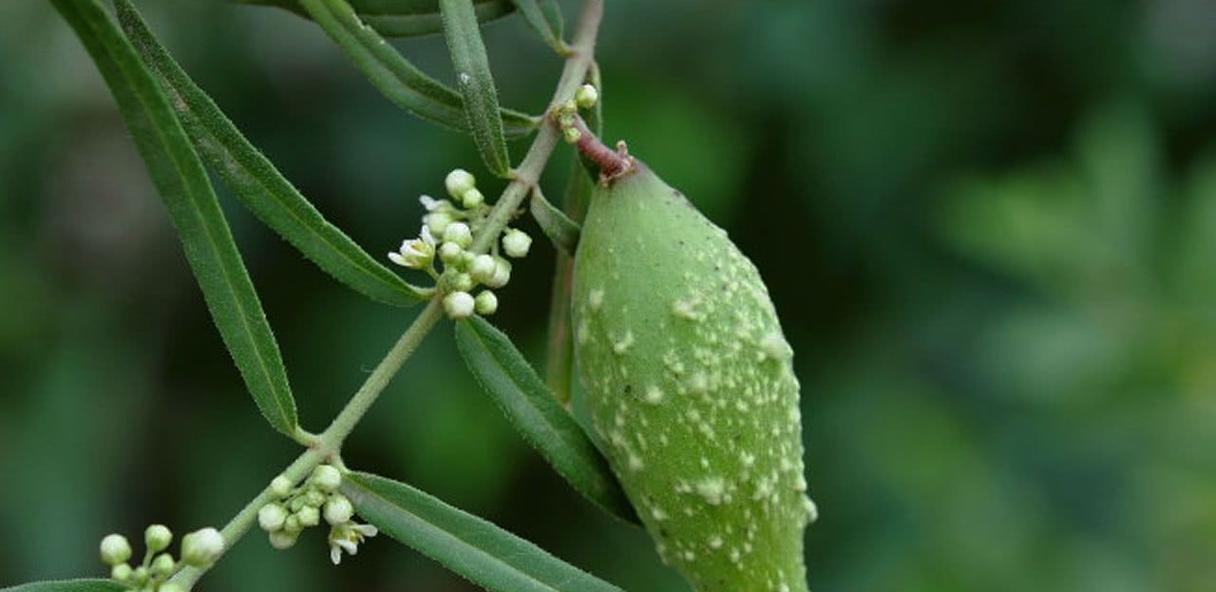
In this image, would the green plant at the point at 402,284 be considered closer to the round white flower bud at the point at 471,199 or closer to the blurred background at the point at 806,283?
the round white flower bud at the point at 471,199

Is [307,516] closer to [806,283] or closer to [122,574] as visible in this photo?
[122,574]

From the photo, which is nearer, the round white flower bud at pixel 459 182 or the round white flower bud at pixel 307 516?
the round white flower bud at pixel 307 516

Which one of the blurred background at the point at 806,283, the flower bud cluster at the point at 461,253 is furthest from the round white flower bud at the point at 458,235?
the blurred background at the point at 806,283

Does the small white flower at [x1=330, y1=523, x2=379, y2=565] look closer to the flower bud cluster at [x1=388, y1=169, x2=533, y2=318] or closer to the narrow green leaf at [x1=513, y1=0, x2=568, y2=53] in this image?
the flower bud cluster at [x1=388, y1=169, x2=533, y2=318]

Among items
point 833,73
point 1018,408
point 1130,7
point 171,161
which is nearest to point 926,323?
point 1018,408

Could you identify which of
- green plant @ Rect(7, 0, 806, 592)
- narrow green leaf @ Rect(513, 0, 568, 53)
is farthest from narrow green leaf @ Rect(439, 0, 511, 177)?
narrow green leaf @ Rect(513, 0, 568, 53)

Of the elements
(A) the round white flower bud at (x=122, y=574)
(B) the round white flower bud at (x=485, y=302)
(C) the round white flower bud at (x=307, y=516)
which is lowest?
(A) the round white flower bud at (x=122, y=574)

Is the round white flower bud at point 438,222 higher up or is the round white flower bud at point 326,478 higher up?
the round white flower bud at point 438,222

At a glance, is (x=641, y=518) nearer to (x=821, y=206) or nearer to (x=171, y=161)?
(x=171, y=161)
